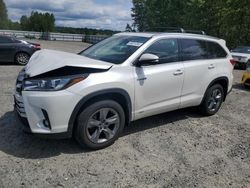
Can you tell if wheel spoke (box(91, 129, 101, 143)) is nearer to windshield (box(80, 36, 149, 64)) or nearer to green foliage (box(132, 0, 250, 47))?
windshield (box(80, 36, 149, 64))

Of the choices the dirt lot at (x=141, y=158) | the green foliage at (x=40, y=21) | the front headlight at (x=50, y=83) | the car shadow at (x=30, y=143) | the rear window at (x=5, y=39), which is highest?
the green foliage at (x=40, y=21)

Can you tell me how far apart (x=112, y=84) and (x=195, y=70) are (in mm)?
1995

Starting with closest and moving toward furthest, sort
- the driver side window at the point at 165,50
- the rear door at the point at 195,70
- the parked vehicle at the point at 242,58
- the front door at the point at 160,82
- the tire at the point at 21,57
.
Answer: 1. the front door at the point at 160,82
2. the driver side window at the point at 165,50
3. the rear door at the point at 195,70
4. the tire at the point at 21,57
5. the parked vehicle at the point at 242,58

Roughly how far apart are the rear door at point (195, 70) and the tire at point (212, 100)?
0.20 meters

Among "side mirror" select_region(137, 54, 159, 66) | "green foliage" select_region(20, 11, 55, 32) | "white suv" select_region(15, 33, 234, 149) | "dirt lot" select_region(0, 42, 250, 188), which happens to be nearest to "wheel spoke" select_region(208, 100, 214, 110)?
"white suv" select_region(15, 33, 234, 149)

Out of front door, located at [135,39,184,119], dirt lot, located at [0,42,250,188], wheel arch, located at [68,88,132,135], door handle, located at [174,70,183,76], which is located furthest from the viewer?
door handle, located at [174,70,183,76]

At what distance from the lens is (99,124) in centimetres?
460

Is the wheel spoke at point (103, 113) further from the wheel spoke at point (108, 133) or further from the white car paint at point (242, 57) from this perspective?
the white car paint at point (242, 57)

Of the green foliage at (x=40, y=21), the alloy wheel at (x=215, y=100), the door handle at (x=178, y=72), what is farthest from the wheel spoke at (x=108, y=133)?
the green foliage at (x=40, y=21)

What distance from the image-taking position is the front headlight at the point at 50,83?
13.6ft

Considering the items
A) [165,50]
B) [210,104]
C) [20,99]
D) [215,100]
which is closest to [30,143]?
[20,99]

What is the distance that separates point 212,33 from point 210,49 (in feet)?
86.5

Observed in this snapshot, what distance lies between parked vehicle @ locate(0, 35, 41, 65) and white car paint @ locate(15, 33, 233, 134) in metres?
8.44

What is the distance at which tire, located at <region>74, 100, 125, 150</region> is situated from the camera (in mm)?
4406
